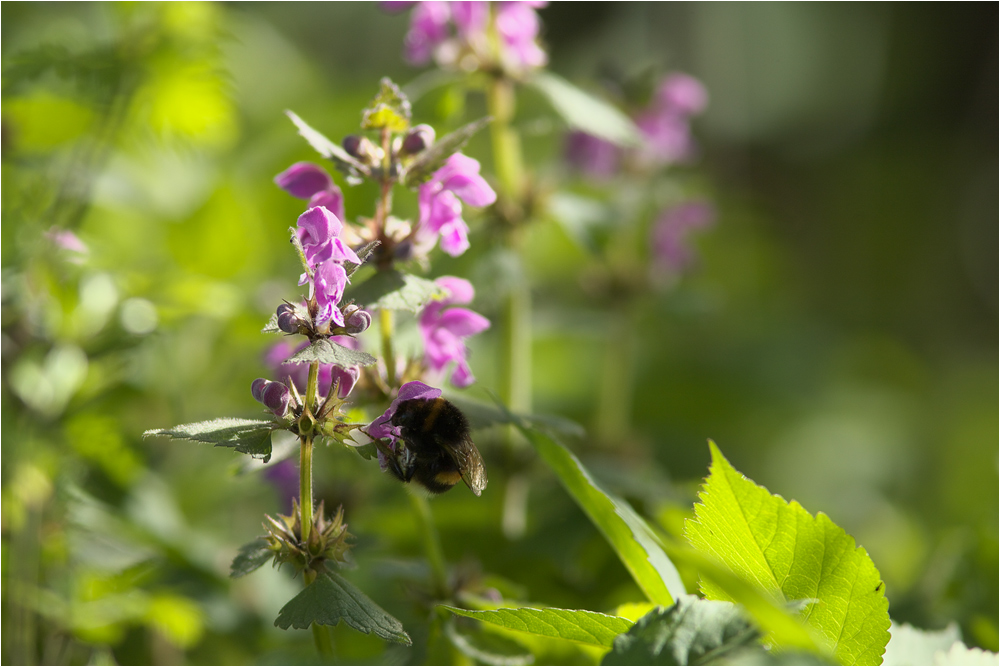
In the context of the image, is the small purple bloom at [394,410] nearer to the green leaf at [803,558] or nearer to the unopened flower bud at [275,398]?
the unopened flower bud at [275,398]

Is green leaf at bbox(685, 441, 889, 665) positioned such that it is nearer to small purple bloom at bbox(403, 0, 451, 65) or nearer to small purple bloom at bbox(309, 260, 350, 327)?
small purple bloom at bbox(309, 260, 350, 327)

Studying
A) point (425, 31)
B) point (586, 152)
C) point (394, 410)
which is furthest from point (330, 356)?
point (586, 152)

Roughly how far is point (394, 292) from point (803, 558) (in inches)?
13.7

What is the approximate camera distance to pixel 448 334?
81 centimetres

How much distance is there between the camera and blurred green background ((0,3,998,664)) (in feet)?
3.18

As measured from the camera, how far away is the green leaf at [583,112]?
100cm

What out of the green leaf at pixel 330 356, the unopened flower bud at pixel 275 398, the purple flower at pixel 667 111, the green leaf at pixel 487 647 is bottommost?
the green leaf at pixel 487 647

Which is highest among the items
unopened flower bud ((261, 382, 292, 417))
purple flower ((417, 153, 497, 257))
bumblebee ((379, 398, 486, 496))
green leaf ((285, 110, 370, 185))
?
green leaf ((285, 110, 370, 185))

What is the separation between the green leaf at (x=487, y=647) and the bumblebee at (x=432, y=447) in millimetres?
124

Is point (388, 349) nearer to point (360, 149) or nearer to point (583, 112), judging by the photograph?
point (360, 149)

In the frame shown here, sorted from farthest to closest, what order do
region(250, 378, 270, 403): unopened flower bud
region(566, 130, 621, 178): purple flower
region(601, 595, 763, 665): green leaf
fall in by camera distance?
region(566, 130, 621, 178): purple flower < region(250, 378, 270, 403): unopened flower bud < region(601, 595, 763, 665): green leaf

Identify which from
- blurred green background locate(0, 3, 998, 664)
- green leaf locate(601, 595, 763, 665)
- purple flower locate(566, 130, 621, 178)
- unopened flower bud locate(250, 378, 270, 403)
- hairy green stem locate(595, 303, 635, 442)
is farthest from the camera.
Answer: hairy green stem locate(595, 303, 635, 442)

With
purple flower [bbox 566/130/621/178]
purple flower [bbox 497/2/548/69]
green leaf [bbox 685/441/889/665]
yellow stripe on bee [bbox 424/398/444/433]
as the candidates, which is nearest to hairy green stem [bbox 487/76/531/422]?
purple flower [bbox 497/2/548/69]

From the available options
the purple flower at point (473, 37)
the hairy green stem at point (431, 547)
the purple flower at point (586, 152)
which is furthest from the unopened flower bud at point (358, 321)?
the purple flower at point (586, 152)
